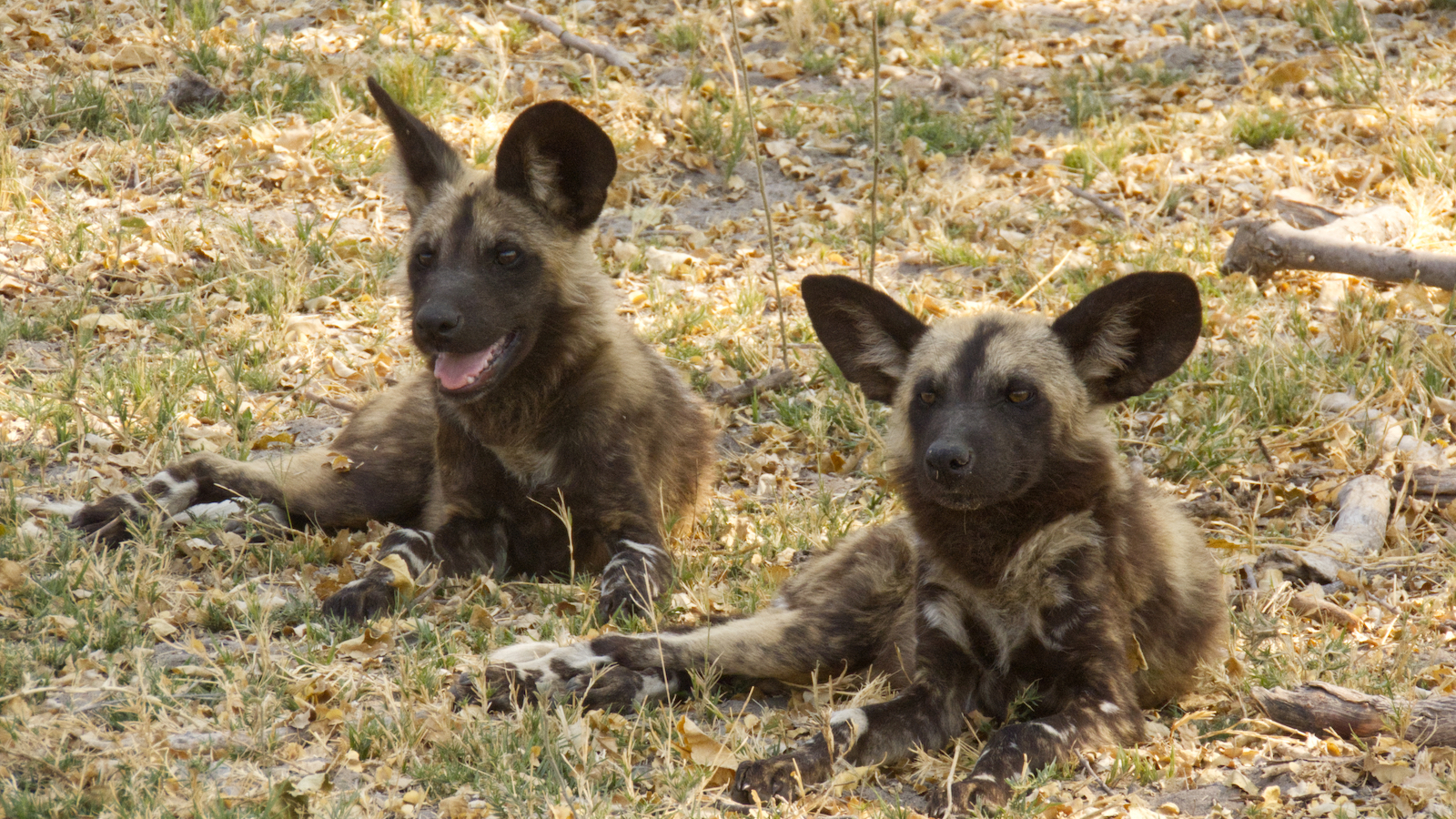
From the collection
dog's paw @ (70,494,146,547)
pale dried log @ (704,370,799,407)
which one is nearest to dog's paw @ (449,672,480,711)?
dog's paw @ (70,494,146,547)

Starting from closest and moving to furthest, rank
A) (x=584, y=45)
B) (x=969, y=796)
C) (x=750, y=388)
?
(x=969, y=796) → (x=750, y=388) → (x=584, y=45)

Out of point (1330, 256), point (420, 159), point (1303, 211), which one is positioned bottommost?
point (1330, 256)

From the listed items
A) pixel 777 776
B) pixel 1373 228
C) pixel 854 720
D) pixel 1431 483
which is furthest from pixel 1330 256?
pixel 777 776

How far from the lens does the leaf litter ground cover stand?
3055 millimetres

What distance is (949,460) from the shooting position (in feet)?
10.8

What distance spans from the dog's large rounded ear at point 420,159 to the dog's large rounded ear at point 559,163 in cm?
26

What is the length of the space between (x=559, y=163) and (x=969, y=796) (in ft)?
8.24

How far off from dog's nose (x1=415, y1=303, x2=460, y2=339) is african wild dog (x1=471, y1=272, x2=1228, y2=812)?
1.06 meters

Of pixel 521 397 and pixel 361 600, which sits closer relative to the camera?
pixel 361 600

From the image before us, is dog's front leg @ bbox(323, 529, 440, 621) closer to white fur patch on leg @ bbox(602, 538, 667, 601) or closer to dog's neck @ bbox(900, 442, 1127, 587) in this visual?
white fur patch on leg @ bbox(602, 538, 667, 601)

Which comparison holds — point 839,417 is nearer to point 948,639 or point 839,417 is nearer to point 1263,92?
point 948,639

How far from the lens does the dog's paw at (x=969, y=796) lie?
9.55 ft

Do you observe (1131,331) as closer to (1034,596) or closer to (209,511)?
(1034,596)

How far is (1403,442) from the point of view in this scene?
4.92 meters
